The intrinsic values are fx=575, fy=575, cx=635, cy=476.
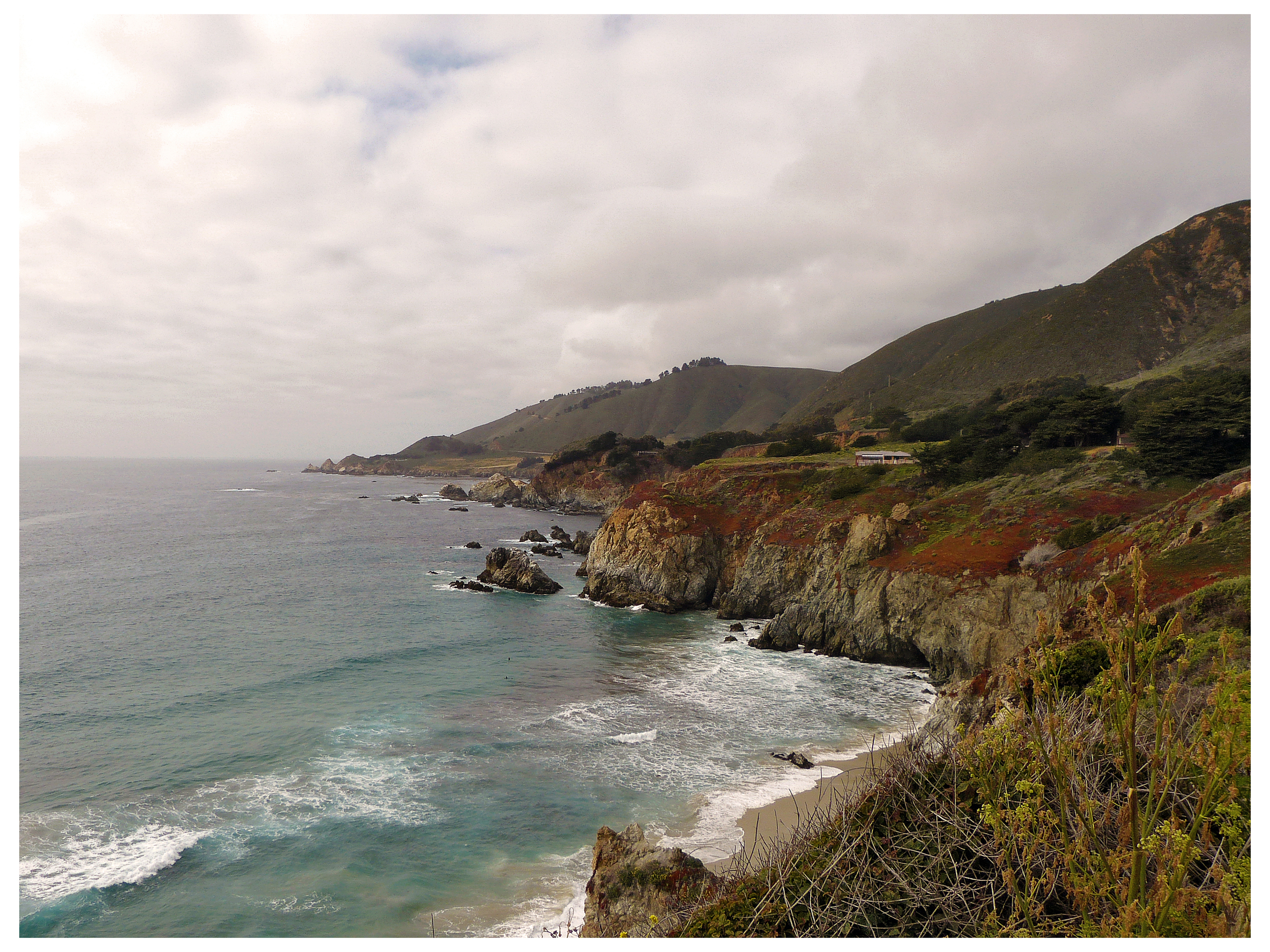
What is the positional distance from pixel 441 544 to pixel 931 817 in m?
73.8

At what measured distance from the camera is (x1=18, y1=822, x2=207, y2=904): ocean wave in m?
15.3

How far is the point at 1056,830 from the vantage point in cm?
594

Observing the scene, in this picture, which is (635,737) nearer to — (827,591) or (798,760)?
(798,760)

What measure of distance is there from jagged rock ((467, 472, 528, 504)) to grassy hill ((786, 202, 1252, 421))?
88811 millimetres

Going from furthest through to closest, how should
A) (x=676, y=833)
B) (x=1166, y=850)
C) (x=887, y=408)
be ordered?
(x=887, y=408) < (x=676, y=833) < (x=1166, y=850)

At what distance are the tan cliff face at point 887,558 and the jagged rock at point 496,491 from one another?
280 feet

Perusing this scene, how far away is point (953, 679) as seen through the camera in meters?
28.0

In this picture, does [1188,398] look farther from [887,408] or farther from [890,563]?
[887,408]

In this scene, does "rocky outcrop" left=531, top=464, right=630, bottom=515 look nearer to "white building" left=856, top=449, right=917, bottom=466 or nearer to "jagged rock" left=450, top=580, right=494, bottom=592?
"white building" left=856, top=449, right=917, bottom=466

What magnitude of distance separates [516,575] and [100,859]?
35240mm

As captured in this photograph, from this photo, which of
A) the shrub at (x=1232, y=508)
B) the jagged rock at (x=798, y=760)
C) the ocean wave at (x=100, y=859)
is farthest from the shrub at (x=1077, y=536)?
the ocean wave at (x=100, y=859)

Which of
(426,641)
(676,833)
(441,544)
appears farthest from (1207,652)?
(441,544)

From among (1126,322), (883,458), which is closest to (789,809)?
(883,458)

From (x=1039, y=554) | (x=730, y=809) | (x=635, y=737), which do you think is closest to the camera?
(x=730, y=809)
